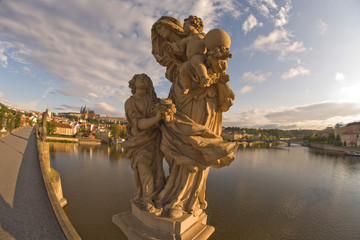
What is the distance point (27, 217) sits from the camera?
557 centimetres

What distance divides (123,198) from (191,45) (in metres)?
12.6

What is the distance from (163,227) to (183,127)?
1419 mm

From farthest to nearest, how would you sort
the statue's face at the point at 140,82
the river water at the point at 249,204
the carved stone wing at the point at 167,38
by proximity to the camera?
the river water at the point at 249,204 < the carved stone wing at the point at 167,38 < the statue's face at the point at 140,82

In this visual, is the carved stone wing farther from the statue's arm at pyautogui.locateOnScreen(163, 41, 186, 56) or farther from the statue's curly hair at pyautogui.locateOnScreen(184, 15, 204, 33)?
the statue's curly hair at pyautogui.locateOnScreen(184, 15, 204, 33)

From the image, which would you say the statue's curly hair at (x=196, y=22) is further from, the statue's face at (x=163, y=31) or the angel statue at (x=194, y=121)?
the statue's face at (x=163, y=31)

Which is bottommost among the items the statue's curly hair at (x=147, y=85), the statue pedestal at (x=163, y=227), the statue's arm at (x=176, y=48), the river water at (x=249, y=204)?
the river water at (x=249, y=204)

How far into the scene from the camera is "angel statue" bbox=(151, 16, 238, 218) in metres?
2.60

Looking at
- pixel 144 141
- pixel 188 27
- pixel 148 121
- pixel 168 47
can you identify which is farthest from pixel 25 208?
pixel 188 27

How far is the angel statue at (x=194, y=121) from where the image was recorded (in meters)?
2.60

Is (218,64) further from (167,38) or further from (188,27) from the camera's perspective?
(167,38)

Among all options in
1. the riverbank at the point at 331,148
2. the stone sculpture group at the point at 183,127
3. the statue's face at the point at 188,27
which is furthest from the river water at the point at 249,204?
the riverbank at the point at 331,148

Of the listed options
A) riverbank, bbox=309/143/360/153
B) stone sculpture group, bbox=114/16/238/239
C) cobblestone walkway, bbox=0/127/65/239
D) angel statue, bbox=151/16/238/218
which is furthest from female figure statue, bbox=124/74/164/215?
riverbank, bbox=309/143/360/153

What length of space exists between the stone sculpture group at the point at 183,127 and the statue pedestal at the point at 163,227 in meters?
0.07

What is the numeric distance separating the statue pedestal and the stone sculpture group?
72mm
